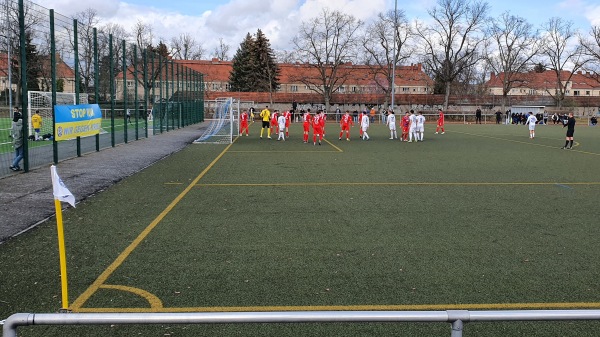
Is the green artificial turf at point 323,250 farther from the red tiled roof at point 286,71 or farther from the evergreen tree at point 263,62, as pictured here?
the red tiled roof at point 286,71

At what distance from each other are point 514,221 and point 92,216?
7110 millimetres

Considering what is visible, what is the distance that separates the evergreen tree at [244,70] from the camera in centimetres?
8538

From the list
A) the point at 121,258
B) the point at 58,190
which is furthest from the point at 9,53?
the point at 58,190

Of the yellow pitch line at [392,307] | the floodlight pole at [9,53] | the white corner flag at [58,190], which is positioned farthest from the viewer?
the floodlight pole at [9,53]

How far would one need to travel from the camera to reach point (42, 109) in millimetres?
→ 17344

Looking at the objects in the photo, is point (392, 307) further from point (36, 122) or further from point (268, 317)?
point (36, 122)

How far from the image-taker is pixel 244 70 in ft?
283

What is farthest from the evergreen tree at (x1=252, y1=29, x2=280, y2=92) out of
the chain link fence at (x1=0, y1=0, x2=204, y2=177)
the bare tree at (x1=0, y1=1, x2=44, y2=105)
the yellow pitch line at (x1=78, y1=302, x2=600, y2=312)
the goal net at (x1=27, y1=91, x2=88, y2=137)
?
the yellow pitch line at (x1=78, y1=302, x2=600, y2=312)

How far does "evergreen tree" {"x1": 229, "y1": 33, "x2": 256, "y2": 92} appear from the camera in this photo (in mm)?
85375

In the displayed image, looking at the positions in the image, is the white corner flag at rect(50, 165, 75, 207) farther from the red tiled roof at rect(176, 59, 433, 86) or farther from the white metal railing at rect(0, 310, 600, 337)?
the red tiled roof at rect(176, 59, 433, 86)

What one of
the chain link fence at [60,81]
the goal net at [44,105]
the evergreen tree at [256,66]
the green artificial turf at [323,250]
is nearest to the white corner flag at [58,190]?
the green artificial turf at [323,250]

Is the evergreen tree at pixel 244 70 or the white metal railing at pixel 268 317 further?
the evergreen tree at pixel 244 70

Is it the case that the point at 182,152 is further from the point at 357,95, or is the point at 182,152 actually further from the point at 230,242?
the point at 357,95

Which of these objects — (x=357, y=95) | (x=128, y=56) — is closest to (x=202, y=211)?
(x=128, y=56)
